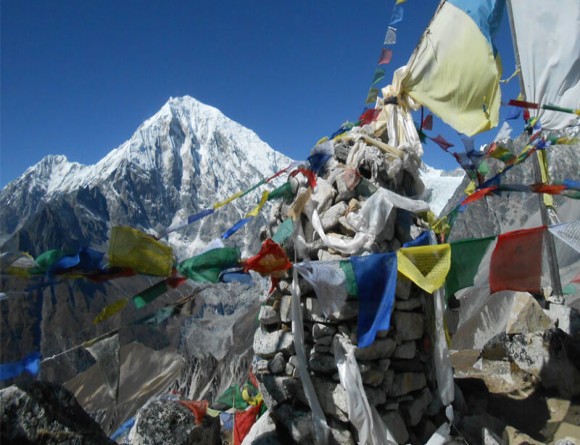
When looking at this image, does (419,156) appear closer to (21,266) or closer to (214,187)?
(21,266)

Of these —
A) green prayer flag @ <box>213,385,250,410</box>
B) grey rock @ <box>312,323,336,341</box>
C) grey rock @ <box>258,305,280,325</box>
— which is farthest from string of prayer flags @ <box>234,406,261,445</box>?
grey rock @ <box>312,323,336,341</box>

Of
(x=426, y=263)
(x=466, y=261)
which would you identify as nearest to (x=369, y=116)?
(x=466, y=261)

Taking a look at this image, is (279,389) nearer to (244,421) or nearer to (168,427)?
(244,421)

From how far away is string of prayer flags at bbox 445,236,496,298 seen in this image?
17.0 feet

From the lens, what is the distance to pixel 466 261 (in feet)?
17.2

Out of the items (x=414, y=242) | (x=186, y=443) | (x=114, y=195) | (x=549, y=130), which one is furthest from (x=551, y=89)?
(x=114, y=195)

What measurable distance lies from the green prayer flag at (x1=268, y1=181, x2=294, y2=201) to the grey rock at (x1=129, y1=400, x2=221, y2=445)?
9.65 feet

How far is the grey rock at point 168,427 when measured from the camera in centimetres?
481

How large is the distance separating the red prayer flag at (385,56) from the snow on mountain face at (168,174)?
436ft

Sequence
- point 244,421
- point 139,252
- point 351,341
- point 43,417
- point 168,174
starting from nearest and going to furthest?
point 43,417
point 139,252
point 351,341
point 244,421
point 168,174

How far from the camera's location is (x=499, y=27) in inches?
245

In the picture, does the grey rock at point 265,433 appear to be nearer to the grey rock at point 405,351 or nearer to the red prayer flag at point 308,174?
the grey rock at point 405,351

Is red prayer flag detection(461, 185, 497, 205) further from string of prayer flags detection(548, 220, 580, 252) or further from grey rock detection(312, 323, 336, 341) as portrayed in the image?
grey rock detection(312, 323, 336, 341)

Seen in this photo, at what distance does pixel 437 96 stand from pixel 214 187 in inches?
6431
